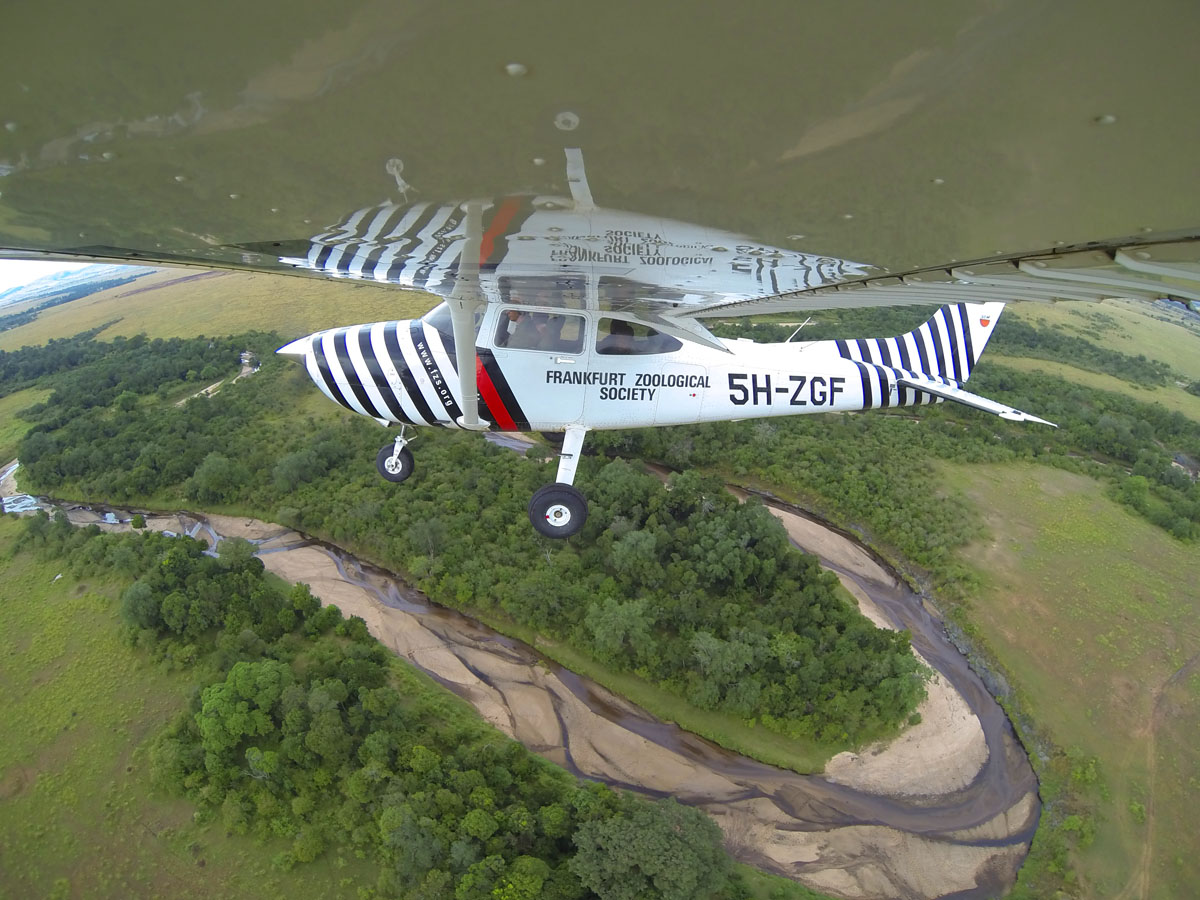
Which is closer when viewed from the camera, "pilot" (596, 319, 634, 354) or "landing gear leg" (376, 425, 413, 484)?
"pilot" (596, 319, 634, 354)

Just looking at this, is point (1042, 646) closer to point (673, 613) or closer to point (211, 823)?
point (673, 613)

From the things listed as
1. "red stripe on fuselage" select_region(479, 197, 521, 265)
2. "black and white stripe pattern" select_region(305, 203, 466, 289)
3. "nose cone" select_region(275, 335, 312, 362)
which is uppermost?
"black and white stripe pattern" select_region(305, 203, 466, 289)

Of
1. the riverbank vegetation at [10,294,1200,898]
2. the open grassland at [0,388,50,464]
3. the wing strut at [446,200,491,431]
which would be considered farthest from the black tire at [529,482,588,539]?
the open grassland at [0,388,50,464]

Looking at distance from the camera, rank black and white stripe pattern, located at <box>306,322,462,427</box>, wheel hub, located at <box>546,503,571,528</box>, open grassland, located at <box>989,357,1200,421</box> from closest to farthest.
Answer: black and white stripe pattern, located at <box>306,322,462,427</box>, wheel hub, located at <box>546,503,571,528</box>, open grassland, located at <box>989,357,1200,421</box>

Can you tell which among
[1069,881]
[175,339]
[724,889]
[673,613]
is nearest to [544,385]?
[673,613]

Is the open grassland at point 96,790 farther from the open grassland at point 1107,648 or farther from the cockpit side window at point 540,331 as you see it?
the open grassland at point 1107,648

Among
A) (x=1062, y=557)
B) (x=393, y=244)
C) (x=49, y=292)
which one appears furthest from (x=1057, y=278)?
(x=49, y=292)

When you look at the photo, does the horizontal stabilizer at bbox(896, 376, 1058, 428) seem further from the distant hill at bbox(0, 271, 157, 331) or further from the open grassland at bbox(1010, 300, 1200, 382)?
the distant hill at bbox(0, 271, 157, 331)
